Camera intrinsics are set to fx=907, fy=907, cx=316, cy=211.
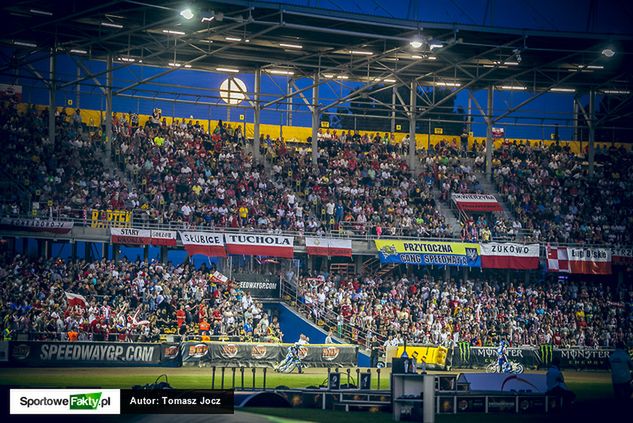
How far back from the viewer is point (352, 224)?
4750cm

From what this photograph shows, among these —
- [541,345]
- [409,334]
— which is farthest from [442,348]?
[541,345]

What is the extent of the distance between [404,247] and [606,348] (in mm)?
10978

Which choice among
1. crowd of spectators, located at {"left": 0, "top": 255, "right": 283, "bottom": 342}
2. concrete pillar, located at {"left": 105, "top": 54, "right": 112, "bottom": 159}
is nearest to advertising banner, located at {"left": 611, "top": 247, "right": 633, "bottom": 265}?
crowd of spectators, located at {"left": 0, "top": 255, "right": 283, "bottom": 342}

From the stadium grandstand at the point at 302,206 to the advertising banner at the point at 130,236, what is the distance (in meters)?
0.09

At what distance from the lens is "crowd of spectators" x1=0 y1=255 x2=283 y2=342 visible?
1368 inches

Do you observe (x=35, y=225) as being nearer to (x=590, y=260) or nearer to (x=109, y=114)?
(x=109, y=114)

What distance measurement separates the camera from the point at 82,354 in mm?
32469

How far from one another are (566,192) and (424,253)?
1226 cm

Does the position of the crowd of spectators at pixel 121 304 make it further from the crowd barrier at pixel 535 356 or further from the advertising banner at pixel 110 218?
the crowd barrier at pixel 535 356

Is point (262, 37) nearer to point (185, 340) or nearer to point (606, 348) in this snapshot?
point (185, 340)

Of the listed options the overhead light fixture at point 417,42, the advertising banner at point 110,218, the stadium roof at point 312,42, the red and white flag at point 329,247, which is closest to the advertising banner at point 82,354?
the advertising banner at point 110,218

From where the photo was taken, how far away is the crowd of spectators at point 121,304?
34750mm

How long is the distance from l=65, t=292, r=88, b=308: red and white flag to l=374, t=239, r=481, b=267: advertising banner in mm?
15872

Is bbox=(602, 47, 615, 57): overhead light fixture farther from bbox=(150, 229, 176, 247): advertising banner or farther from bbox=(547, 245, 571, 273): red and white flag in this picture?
bbox=(150, 229, 176, 247): advertising banner
